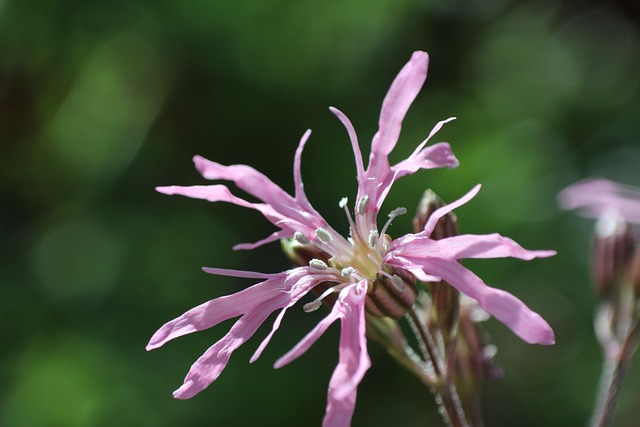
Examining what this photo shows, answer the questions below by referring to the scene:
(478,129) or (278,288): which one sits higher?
(278,288)

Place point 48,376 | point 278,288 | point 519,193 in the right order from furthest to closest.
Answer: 1. point 519,193
2. point 48,376
3. point 278,288

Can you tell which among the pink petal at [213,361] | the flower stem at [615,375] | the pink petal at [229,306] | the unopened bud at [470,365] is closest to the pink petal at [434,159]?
the pink petal at [229,306]

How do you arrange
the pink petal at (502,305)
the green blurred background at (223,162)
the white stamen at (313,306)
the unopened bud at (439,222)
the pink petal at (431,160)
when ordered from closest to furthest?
the pink petal at (502,305) < the pink petal at (431,160) < the white stamen at (313,306) < the unopened bud at (439,222) < the green blurred background at (223,162)

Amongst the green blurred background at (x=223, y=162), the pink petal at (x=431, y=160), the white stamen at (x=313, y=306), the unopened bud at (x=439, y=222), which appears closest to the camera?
the pink petal at (x=431, y=160)

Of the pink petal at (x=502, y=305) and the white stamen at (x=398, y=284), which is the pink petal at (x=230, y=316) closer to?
the white stamen at (x=398, y=284)

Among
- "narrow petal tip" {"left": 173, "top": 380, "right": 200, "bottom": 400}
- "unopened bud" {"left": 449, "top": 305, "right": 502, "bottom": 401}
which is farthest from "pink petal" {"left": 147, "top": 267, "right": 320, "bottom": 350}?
"unopened bud" {"left": 449, "top": 305, "right": 502, "bottom": 401}

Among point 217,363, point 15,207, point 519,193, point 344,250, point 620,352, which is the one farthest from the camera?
point 15,207

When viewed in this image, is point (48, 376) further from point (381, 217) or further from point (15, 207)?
point (381, 217)

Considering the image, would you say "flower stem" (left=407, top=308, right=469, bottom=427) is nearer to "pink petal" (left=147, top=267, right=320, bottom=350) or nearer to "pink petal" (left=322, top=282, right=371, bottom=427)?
"pink petal" (left=322, top=282, right=371, bottom=427)

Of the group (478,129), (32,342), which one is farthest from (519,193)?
(32,342)
